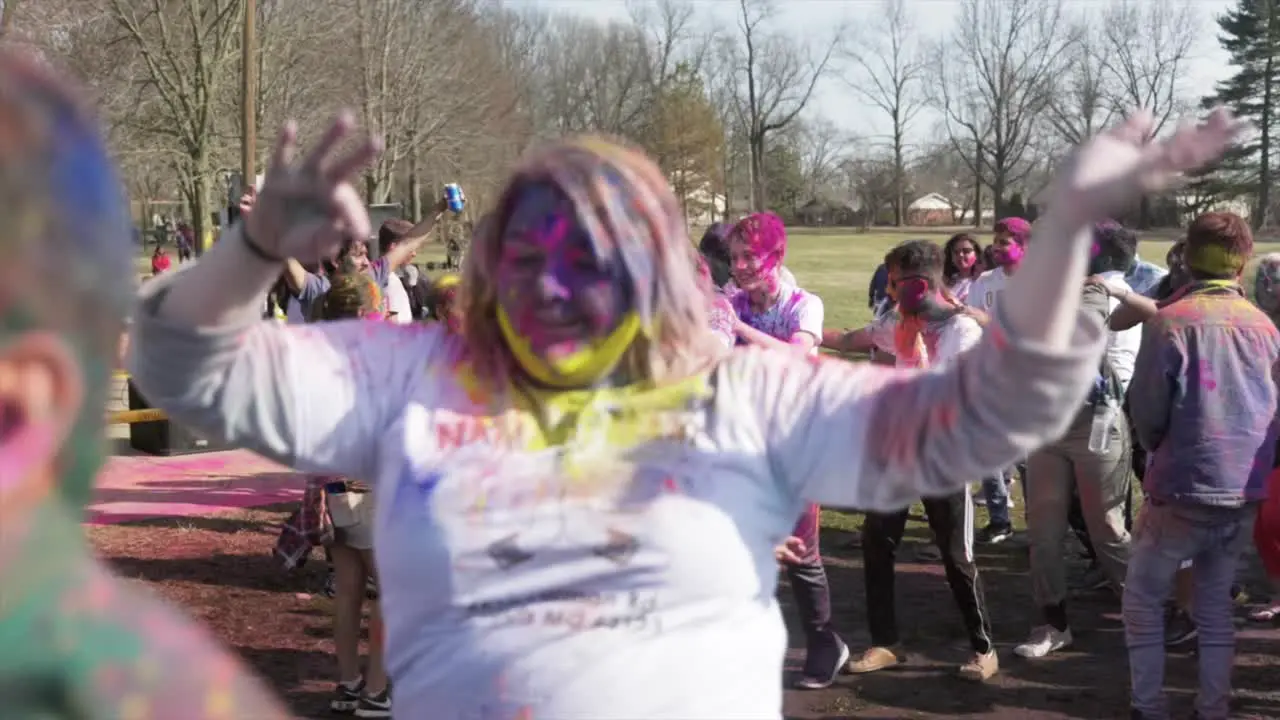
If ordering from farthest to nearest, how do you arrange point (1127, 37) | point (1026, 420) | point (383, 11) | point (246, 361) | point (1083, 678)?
point (1127, 37) < point (383, 11) < point (1083, 678) < point (246, 361) < point (1026, 420)

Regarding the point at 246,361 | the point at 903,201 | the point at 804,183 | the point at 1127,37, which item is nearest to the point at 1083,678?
the point at 246,361

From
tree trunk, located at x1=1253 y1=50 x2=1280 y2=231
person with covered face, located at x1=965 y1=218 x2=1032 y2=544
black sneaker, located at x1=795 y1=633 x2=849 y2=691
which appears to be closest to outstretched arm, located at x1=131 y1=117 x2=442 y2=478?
black sneaker, located at x1=795 y1=633 x2=849 y2=691

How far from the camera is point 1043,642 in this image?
5441 mm

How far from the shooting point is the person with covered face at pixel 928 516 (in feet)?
15.9

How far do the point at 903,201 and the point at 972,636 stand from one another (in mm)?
77161

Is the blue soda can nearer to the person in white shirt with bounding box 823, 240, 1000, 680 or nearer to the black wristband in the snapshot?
the person in white shirt with bounding box 823, 240, 1000, 680

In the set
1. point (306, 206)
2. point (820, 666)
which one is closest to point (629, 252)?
point (306, 206)

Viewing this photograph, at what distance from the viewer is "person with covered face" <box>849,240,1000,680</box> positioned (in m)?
4.85

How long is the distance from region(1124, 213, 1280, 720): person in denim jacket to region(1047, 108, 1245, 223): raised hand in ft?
9.53

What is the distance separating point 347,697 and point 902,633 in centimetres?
255

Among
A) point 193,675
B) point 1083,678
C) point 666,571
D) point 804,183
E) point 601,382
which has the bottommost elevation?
point 1083,678

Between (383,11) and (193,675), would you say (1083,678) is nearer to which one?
(193,675)

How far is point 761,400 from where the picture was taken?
1893 mm

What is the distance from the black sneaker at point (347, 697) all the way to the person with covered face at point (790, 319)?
1.76 meters
